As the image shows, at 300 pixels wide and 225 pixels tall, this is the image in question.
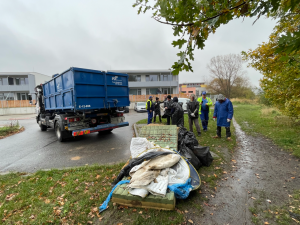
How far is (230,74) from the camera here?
30000mm

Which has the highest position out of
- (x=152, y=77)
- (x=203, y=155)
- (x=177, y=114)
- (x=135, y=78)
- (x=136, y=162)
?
(x=152, y=77)

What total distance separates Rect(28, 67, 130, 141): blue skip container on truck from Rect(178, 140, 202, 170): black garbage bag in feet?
13.2

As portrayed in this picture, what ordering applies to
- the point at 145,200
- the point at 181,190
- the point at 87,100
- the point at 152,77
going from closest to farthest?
the point at 145,200, the point at 181,190, the point at 87,100, the point at 152,77

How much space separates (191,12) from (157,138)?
3162 millimetres

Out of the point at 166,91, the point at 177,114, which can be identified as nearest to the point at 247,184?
the point at 177,114

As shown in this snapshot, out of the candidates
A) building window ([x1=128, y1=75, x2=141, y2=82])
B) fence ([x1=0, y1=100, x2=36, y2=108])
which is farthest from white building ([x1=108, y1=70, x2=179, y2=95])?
fence ([x1=0, y1=100, x2=36, y2=108])

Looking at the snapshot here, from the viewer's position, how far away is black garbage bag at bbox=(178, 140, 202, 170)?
350cm

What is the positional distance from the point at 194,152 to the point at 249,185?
1248 mm

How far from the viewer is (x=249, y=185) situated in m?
2.97

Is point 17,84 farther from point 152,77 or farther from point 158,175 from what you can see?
point 158,175

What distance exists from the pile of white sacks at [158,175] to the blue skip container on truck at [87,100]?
4087mm

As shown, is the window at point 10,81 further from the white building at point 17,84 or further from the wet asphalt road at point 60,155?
the wet asphalt road at point 60,155

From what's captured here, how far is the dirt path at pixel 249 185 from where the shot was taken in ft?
7.36

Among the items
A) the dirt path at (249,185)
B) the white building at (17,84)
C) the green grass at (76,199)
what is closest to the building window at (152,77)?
the white building at (17,84)
